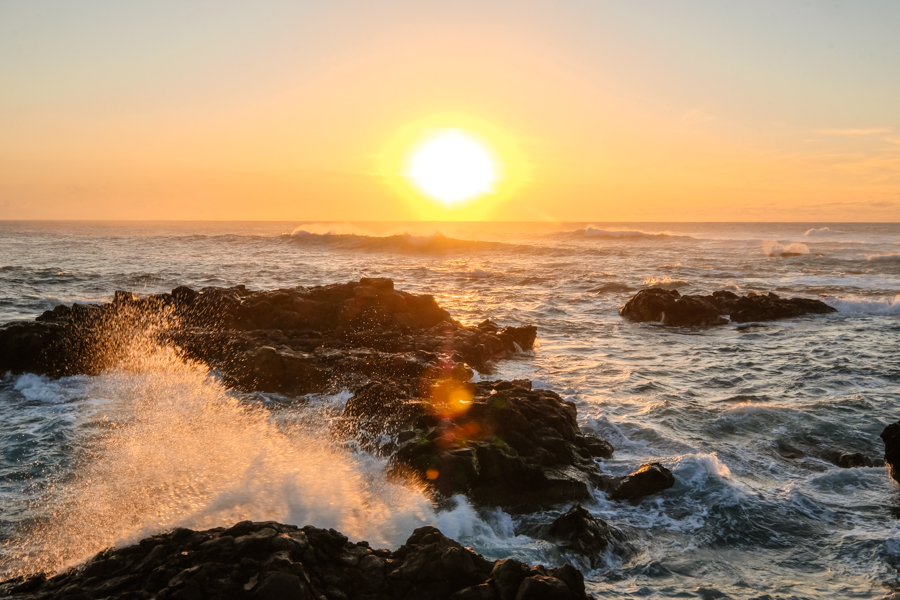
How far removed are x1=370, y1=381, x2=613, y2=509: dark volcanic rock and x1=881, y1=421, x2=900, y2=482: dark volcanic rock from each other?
387 centimetres

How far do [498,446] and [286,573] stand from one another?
4055mm

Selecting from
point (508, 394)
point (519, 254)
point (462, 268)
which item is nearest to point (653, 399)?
A: point (508, 394)

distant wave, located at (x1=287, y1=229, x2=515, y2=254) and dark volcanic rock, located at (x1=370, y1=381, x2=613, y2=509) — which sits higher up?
distant wave, located at (x1=287, y1=229, x2=515, y2=254)

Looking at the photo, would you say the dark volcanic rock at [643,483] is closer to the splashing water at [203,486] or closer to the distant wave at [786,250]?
the splashing water at [203,486]

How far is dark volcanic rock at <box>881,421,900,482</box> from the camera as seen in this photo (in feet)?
27.2

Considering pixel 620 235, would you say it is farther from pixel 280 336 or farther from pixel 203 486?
pixel 203 486

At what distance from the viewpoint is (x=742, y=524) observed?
7109mm

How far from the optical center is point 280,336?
→ 14477 millimetres

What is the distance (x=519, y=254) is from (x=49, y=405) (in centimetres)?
4717

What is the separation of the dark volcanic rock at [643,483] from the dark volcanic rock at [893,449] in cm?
323

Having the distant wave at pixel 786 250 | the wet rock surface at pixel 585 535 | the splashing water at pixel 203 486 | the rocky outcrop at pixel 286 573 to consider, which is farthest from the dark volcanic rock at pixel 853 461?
the distant wave at pixel 786 250

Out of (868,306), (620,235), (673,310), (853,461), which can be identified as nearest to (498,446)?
(853,461)

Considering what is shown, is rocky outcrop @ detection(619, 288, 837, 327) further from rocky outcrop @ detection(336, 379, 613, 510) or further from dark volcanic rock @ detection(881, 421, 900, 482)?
rocky outcrop @ detection(336, 379, 613, 510)

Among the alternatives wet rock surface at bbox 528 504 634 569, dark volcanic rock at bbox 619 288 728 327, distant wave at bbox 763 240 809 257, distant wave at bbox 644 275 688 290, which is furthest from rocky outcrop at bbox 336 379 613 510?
distant wave at bbox 763 240 809 257
